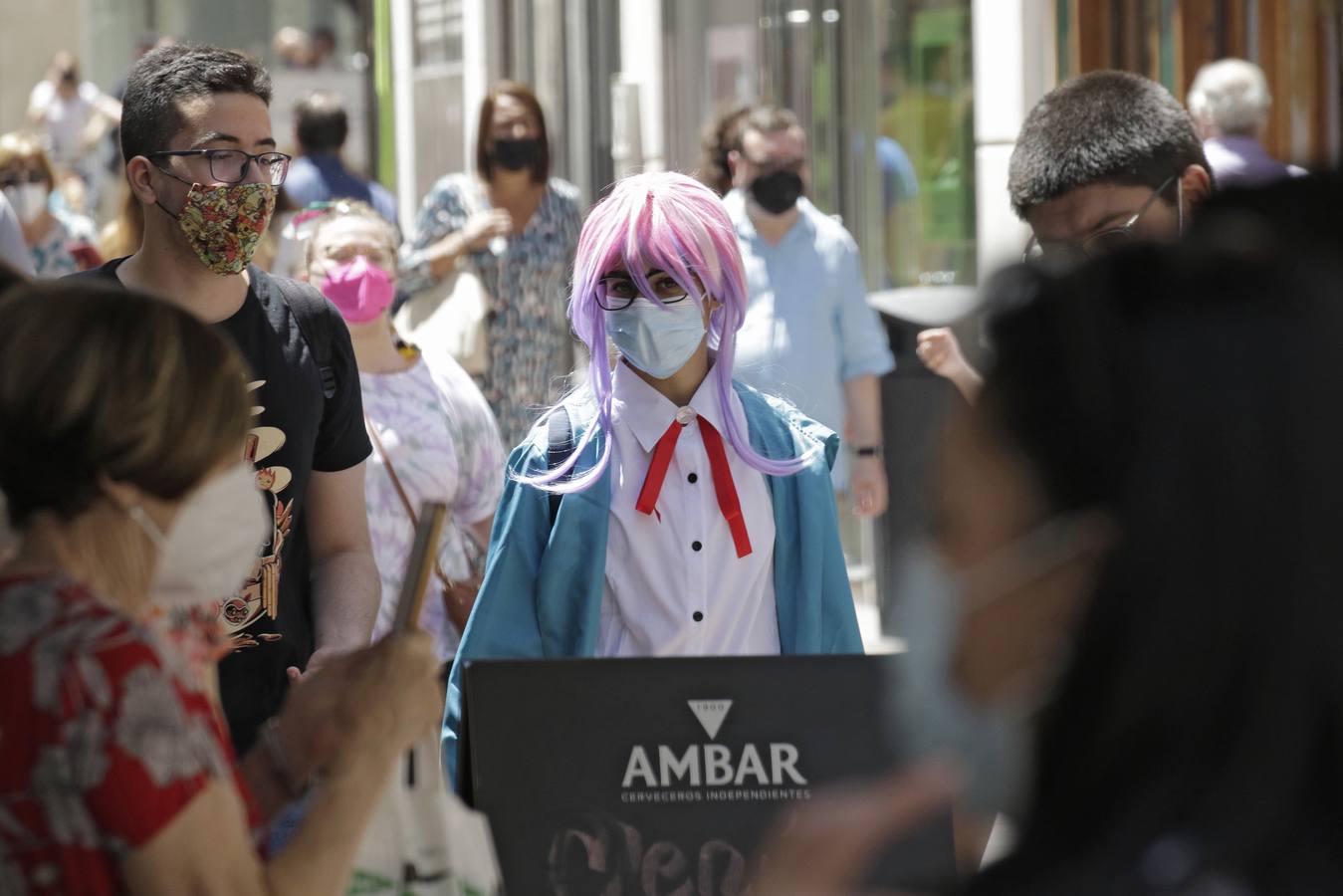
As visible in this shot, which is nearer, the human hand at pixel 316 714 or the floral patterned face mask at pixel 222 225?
the human hand at pixel 316 714

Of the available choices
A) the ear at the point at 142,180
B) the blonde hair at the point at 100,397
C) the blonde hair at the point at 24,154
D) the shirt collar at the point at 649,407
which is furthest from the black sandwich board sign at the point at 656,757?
the blonde hair at the point at 24,154

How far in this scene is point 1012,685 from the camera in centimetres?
164

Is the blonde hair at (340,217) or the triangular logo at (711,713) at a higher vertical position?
the blonde hair at (340,217)

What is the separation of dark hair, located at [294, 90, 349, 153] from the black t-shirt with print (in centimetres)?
606

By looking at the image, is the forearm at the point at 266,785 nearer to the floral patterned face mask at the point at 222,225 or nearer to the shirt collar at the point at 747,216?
the floral patterned face mask at the point at 222,225

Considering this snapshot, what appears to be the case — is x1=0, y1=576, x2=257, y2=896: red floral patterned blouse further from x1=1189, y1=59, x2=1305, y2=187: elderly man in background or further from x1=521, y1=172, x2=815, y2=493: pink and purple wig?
x1=1189, y1=59, x2=1305, y2=187: elderly man in background

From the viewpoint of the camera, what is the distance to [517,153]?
838 centimetres

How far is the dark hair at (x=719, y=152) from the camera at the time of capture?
8039 mm

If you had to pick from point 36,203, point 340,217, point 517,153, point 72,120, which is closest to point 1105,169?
point 340,217

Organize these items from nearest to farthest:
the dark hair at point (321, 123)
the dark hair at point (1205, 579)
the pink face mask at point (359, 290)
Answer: the dark hair at point (1205, 579)
the pink face mask at point (359, 290)
the dark hair at point (321, 123)

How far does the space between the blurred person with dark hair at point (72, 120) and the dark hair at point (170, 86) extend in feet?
42.5

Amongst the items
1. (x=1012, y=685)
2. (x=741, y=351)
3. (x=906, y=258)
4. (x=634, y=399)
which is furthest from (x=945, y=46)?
(x=1012, y=685)

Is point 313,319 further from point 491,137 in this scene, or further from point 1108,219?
point 491,137

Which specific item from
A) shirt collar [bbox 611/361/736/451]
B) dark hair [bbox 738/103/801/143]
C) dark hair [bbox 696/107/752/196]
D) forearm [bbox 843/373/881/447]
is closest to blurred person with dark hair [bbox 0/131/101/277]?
dark hair [bbox 696/107/752/196]
